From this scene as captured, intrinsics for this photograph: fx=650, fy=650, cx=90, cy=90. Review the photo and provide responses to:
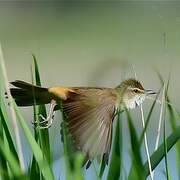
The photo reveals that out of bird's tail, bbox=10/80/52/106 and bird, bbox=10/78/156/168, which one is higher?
bird's tail, bbox=10/80/52/106

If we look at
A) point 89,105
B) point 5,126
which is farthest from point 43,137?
point 89,105

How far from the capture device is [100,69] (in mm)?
548

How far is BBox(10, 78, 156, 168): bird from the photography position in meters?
0.57

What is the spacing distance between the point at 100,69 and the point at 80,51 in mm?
2708

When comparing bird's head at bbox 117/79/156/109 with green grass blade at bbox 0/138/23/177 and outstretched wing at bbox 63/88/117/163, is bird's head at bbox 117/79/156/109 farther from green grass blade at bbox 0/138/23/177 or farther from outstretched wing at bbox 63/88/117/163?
green grass blade at bbox 0/138/23/177

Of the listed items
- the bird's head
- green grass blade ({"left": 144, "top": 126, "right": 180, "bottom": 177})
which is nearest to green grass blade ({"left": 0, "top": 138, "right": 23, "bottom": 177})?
green grass blade ({"left": 144, "top": 126, "right": 180, "bottom": 177})

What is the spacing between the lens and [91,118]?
653mm

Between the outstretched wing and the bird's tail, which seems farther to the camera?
the bird's tail

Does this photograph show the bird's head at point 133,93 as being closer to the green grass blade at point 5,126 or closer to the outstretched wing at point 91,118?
the outstretched wing at point 91,118

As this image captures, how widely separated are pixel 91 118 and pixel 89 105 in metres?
0.05

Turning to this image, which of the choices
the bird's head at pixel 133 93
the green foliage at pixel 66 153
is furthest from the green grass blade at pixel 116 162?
the bird's head at pixel 133 93

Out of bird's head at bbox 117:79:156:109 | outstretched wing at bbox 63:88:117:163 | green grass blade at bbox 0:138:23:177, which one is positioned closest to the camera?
green grass blade at bbox 0:138:23:177

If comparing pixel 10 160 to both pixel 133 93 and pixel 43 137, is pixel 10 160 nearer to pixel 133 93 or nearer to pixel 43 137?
pixel 43 137

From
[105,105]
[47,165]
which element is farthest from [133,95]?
[47,165]
